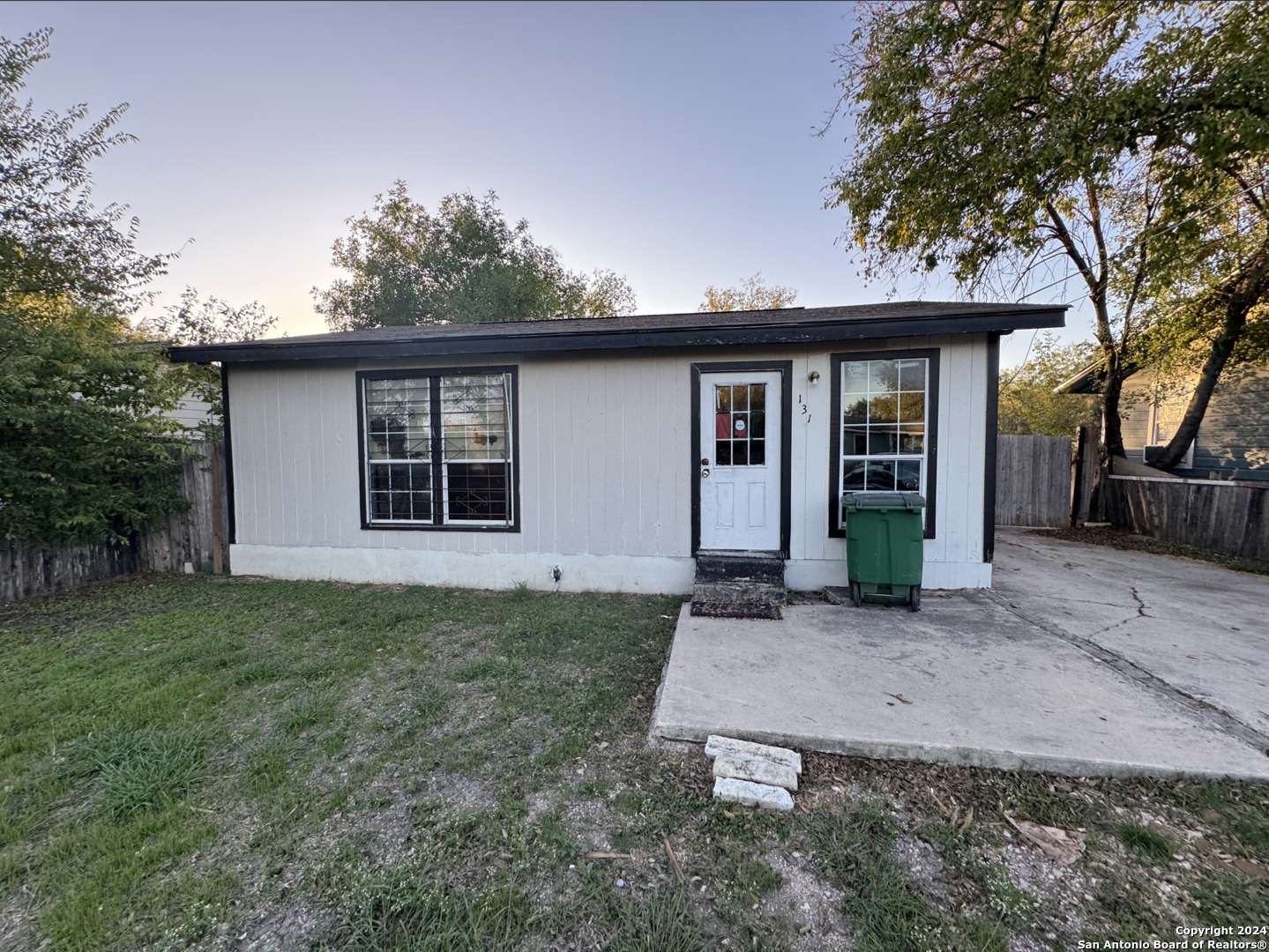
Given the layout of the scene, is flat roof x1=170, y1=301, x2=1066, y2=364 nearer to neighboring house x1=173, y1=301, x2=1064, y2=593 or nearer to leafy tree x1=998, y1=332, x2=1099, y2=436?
neighboring house x1=173, y1=301, x2=1064, y2=593

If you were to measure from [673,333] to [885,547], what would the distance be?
2677 millimetres

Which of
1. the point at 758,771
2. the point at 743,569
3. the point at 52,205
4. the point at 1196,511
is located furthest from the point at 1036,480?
the point at 52,205

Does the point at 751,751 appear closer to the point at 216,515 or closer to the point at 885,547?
the point at 885,547

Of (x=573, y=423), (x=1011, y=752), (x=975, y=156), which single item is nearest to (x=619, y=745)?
(x=1011, y=752)

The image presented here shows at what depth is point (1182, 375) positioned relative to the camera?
8891mm

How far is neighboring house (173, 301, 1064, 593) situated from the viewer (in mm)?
4629

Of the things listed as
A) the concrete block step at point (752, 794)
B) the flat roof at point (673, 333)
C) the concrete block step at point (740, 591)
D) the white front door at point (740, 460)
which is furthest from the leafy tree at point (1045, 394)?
the concrete block step at point (752, 794)

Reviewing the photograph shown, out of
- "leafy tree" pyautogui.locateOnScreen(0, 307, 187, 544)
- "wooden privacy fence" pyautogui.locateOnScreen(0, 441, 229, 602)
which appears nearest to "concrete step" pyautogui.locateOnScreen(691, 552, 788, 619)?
"wooden privacy fence" pyautogui.locateOnScreen(0, 441, 229, 602)

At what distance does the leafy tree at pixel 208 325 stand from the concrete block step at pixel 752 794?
9996 mm

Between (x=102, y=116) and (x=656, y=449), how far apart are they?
765 centimetres

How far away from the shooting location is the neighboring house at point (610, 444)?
463 cm

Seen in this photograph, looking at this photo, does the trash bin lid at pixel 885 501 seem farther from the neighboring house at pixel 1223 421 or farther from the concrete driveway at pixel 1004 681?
the neighboring house at pixel 1223 421

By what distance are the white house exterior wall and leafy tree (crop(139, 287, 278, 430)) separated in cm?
414

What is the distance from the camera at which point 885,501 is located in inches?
167
